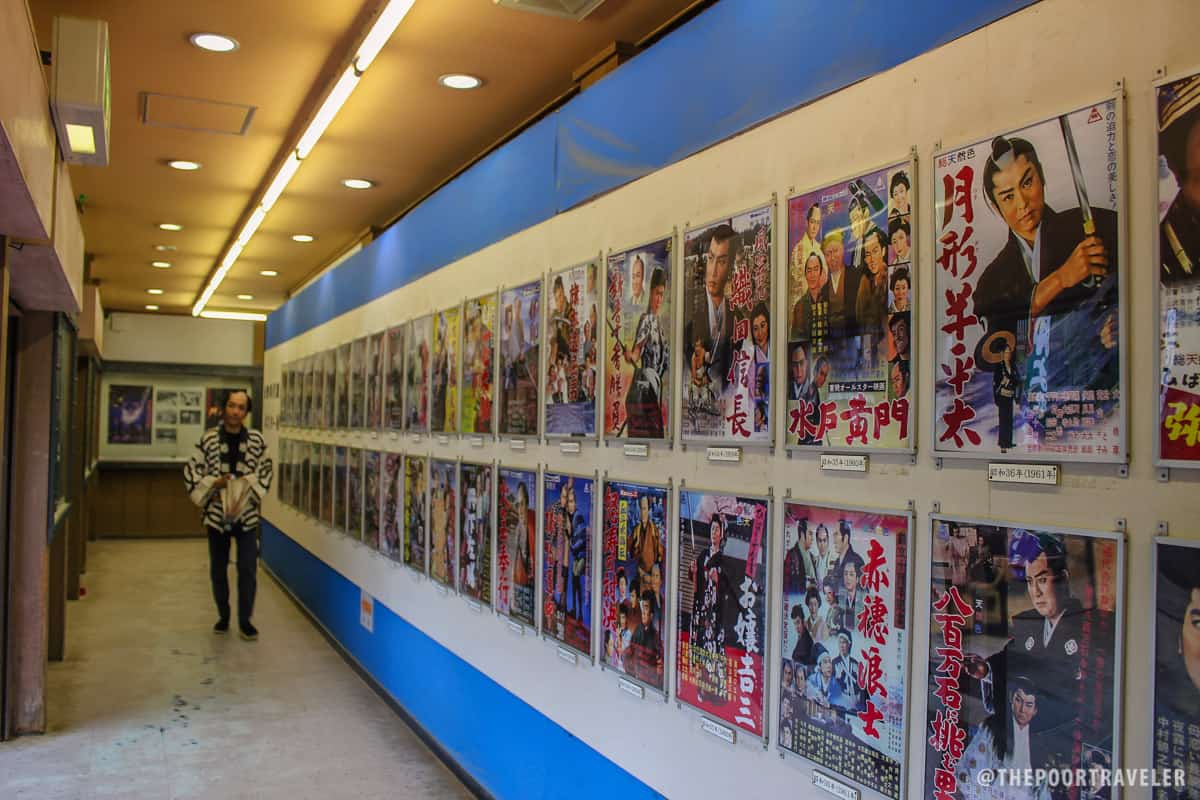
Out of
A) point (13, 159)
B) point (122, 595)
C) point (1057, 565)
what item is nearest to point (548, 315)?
point (13, 159)

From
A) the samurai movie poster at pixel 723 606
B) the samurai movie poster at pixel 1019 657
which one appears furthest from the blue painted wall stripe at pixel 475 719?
the samurai movie poster at pixel 1019 657

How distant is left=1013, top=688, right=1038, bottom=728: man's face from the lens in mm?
1883

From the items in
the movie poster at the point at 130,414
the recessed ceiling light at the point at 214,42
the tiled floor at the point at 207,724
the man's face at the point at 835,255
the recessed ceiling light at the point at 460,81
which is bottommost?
the tiled floor at the point at 207,724

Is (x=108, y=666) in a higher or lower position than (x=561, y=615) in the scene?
lower

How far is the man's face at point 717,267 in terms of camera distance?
9.48 feet

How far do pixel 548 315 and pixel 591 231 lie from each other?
469 mm

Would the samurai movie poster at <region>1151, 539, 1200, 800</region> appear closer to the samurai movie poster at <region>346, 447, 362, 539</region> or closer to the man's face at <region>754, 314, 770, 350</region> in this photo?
the man's face at <region>754, 314, 770, 350</region>

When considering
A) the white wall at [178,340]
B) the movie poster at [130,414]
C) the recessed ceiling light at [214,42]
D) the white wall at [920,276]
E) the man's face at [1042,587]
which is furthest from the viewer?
the white wall at [178,340]

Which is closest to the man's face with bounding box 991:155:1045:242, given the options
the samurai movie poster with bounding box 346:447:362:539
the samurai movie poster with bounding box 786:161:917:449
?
the samurai movie poster with bounding box 786:161:917:449

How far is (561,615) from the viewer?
3877 millimetres

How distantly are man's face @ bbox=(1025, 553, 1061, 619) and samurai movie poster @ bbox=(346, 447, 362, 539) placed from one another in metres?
5.95

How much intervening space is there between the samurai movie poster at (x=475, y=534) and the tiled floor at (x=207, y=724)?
1045mm

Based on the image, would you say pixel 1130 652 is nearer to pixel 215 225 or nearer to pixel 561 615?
pixel 561 615

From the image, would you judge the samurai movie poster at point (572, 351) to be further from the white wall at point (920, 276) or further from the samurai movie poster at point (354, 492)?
the samurai movie poster at point (354, 492)
